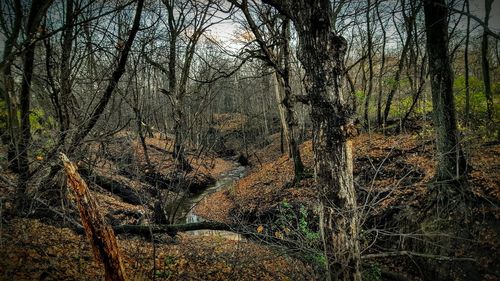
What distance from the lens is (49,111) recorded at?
19.4ft

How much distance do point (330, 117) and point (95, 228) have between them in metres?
2.93

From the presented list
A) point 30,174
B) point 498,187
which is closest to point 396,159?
point 498,187

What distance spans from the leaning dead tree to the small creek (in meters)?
4.36

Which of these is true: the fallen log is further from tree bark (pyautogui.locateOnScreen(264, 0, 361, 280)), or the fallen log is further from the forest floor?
tree bark (pyautogui.locateOnScreen(264, 0, 361, 280))

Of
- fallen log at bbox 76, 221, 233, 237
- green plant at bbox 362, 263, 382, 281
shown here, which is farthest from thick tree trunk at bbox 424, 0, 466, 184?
fallen log at bbox 76, 221, 233, 237

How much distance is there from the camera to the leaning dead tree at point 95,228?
3068 mm

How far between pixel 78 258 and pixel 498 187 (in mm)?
8216

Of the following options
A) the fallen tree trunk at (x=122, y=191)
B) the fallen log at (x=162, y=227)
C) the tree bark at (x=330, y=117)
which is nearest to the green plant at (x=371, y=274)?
the tree bark at (x=330, y=117)

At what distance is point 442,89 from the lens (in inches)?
218

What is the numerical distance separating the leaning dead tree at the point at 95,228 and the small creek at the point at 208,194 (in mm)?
4363

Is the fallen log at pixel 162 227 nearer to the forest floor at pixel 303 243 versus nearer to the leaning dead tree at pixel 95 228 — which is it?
the forest floor at pixel 303 243

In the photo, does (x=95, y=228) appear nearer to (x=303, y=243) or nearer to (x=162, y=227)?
(x=303, y=243)

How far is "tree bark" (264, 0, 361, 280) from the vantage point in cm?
328

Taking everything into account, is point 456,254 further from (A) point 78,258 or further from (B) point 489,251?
(A) point 78,258
